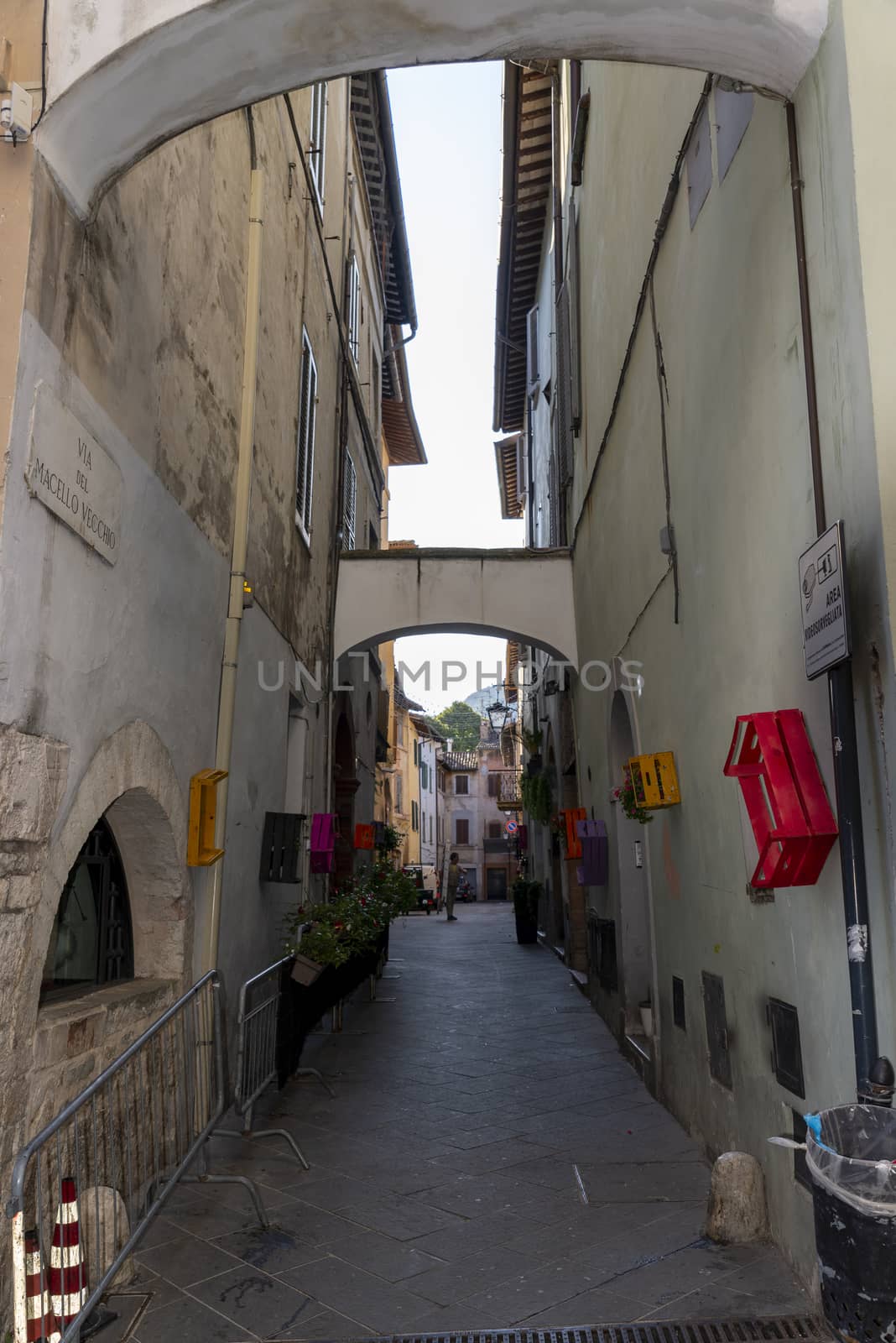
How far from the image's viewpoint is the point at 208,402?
609 cm

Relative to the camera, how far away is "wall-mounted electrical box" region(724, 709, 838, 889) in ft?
10.5

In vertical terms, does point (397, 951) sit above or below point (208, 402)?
below

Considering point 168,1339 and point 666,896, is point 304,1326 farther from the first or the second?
point 666,896

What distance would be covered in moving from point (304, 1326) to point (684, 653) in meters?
3.66

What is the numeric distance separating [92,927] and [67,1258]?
2.18 metres

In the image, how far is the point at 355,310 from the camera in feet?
46.3

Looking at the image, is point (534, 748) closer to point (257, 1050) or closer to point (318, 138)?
point (318, 138)

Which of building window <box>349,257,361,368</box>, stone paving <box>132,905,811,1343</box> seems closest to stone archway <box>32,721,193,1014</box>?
stone paving <box>132,905,811,1343</box>

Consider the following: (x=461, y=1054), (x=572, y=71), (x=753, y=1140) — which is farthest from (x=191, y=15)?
(x=572, y=71)

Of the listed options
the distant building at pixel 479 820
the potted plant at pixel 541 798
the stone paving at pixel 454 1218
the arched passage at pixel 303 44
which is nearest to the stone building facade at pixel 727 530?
the arched passage at pixel 303 44

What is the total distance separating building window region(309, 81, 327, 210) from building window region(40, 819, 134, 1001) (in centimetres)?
734

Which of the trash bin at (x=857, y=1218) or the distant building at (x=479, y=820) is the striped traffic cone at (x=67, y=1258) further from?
the distant building at (x=479, y=820)

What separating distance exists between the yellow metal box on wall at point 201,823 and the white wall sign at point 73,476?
66.4 inches

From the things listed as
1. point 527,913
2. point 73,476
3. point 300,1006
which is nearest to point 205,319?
point 73,476
